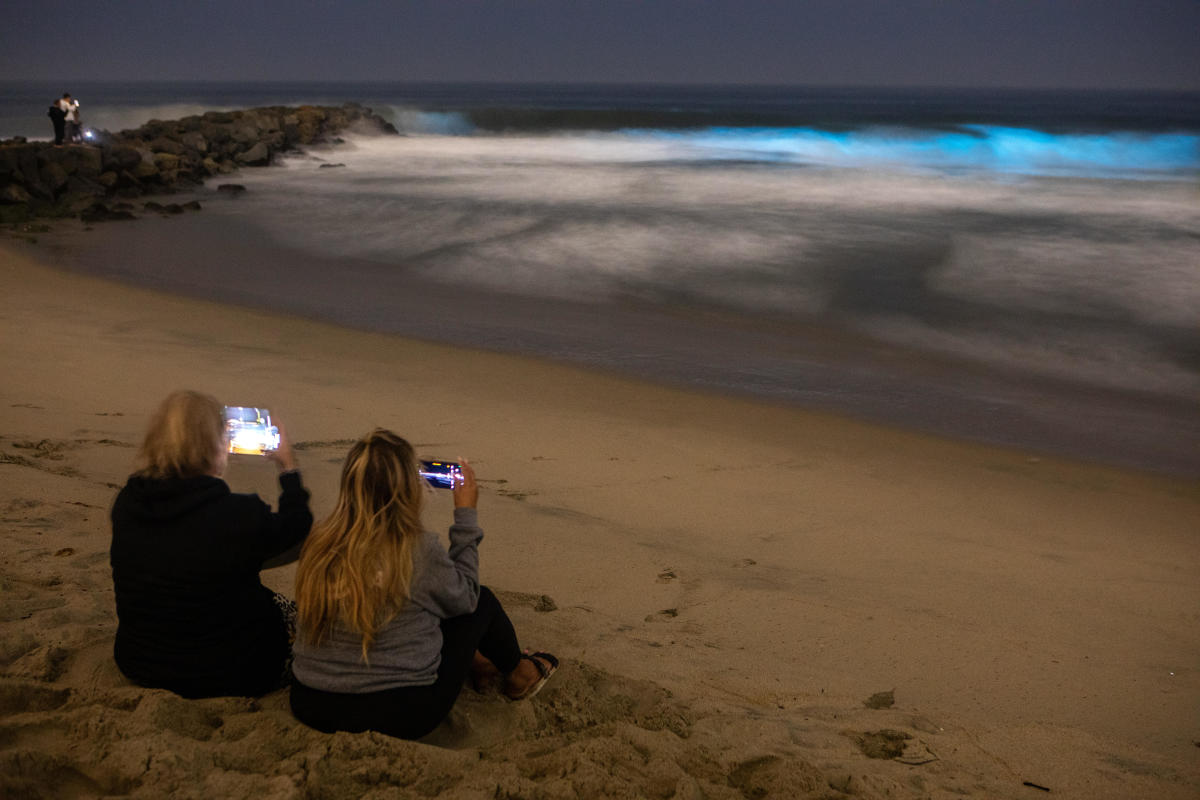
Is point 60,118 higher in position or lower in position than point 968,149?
lower

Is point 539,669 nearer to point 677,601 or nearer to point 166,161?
point 677,601

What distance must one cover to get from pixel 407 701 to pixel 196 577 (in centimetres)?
63

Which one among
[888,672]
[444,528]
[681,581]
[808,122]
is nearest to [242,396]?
[444,528]

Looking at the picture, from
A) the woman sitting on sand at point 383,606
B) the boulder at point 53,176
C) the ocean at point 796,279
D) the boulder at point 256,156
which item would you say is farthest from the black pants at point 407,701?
the boulder at point 256,156

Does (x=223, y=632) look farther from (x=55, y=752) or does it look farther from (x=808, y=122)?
(x=808, y=122)

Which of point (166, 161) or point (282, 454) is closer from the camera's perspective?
point (282, 454)

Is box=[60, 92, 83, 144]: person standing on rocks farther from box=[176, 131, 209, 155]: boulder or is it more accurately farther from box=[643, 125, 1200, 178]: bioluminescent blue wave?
box=[643, 125, 1200, 178]: bioluminescent blue wave

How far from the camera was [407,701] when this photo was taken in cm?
274

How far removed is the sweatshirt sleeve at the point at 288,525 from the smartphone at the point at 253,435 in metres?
0.28

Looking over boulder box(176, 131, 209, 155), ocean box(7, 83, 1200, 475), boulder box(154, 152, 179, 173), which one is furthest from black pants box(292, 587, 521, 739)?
boulder box(176, 131, 209, 155)

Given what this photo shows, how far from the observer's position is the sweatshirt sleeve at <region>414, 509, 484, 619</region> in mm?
2695

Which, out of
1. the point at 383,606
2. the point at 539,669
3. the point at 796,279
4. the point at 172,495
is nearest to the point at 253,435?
the point at 172,495

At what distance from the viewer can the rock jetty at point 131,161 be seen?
53.4 ft

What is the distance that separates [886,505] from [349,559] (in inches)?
141
